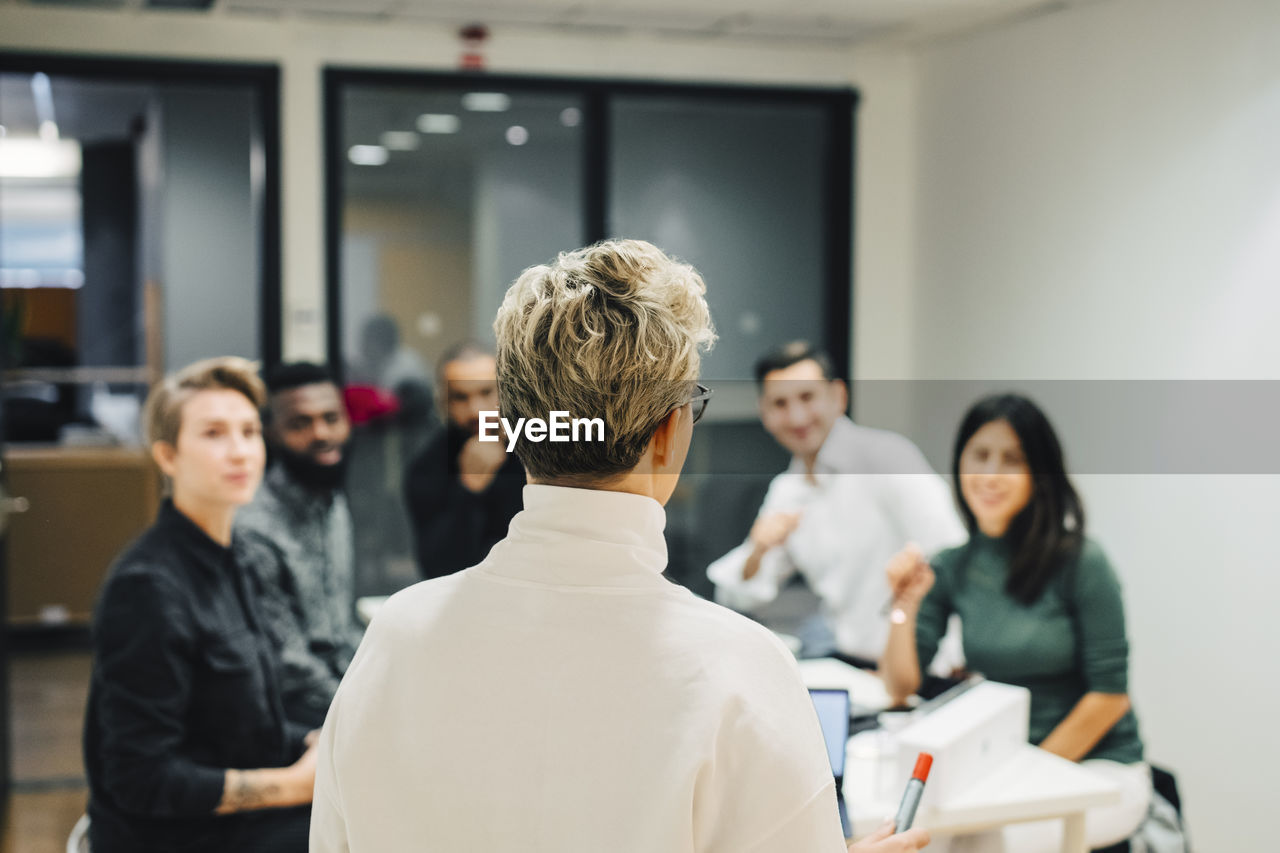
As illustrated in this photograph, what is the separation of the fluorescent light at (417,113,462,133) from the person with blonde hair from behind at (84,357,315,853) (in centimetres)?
251

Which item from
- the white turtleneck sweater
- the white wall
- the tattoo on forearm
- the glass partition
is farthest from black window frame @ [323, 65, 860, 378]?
the white turtleneck sweater

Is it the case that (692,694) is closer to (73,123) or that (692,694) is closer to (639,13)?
(639,13)

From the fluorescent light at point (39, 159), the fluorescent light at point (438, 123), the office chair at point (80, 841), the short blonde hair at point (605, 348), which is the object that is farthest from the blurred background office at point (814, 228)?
the fluorescent light at point (39, 159)

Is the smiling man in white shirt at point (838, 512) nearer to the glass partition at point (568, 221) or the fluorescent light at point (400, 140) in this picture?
the glass partition at point (568, 221)

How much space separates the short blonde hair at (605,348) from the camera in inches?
37.3

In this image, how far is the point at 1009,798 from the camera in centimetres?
207

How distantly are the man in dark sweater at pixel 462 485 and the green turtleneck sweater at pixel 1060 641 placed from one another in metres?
1.35

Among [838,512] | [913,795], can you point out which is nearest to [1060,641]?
[838,512]

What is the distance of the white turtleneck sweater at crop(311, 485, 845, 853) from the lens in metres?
0.92

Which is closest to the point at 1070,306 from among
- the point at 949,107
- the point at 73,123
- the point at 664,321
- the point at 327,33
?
the point at 949,107

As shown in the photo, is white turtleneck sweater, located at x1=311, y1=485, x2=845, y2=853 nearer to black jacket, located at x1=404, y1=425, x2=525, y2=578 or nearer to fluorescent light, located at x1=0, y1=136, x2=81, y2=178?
black jacket, located at x1=404, y1=425, x2=525, y2=578

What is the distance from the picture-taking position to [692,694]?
0.91m

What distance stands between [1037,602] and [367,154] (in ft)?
10.4

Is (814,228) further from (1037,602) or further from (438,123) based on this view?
(1037,602)
